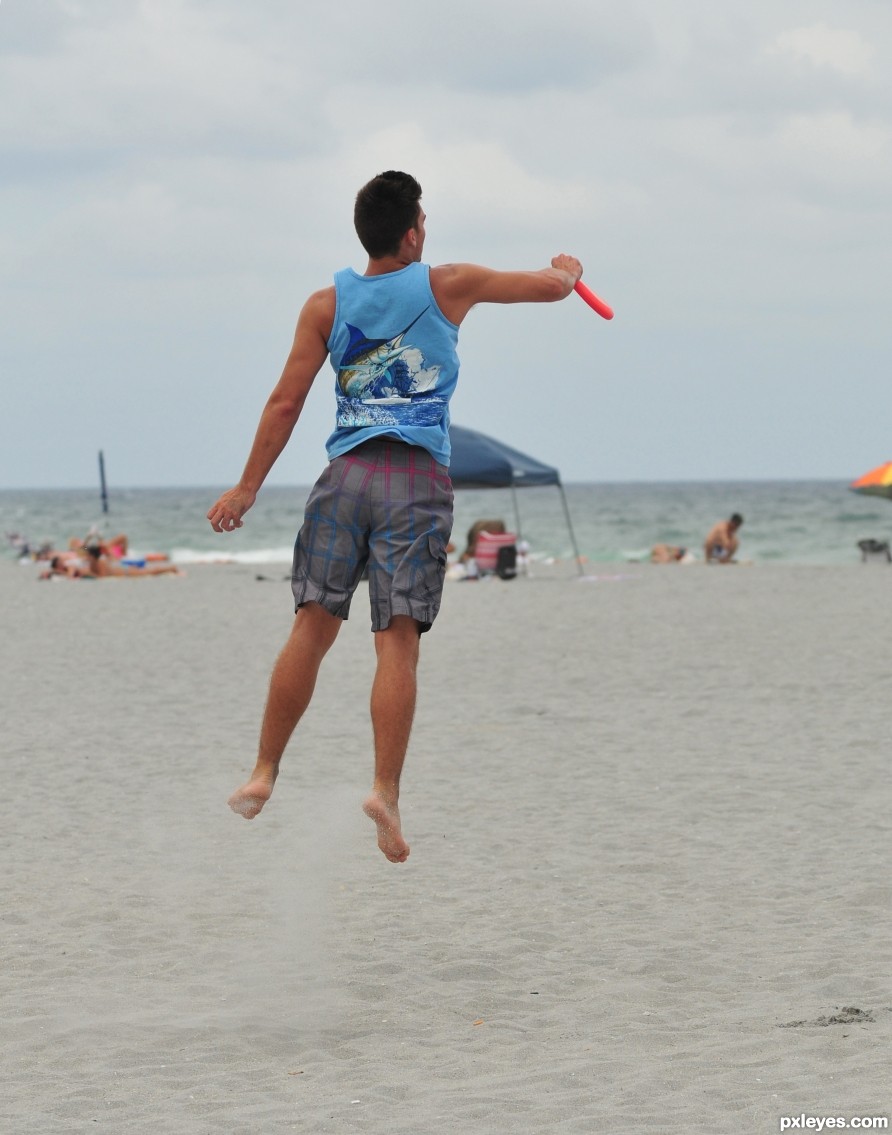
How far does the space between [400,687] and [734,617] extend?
43.6ft

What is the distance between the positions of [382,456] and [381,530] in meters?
0.21

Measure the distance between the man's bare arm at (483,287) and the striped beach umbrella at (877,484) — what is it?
70.4 feet

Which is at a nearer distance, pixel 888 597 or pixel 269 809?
pixel 269 809

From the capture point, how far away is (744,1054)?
13.4 ft

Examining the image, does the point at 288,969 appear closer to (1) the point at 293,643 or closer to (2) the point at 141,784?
(1) the point at 293,643

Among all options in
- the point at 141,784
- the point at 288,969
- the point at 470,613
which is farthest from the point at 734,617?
the point at 288,969

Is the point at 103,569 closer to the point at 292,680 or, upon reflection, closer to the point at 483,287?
the point at 292,680

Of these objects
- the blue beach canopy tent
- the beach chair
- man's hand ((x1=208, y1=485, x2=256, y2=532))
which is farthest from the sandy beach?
the beach chair

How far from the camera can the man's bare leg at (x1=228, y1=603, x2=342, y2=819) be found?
4.53m

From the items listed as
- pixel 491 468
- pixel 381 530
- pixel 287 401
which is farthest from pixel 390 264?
pixel 491 468

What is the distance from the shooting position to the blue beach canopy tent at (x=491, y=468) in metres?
22.7

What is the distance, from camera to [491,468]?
22750 millimetres

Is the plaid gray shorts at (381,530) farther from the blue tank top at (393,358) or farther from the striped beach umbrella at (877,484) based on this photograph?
the striped beach umbrella at (877,484)

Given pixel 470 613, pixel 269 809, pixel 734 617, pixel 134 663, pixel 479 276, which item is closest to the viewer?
pixel 479 276
